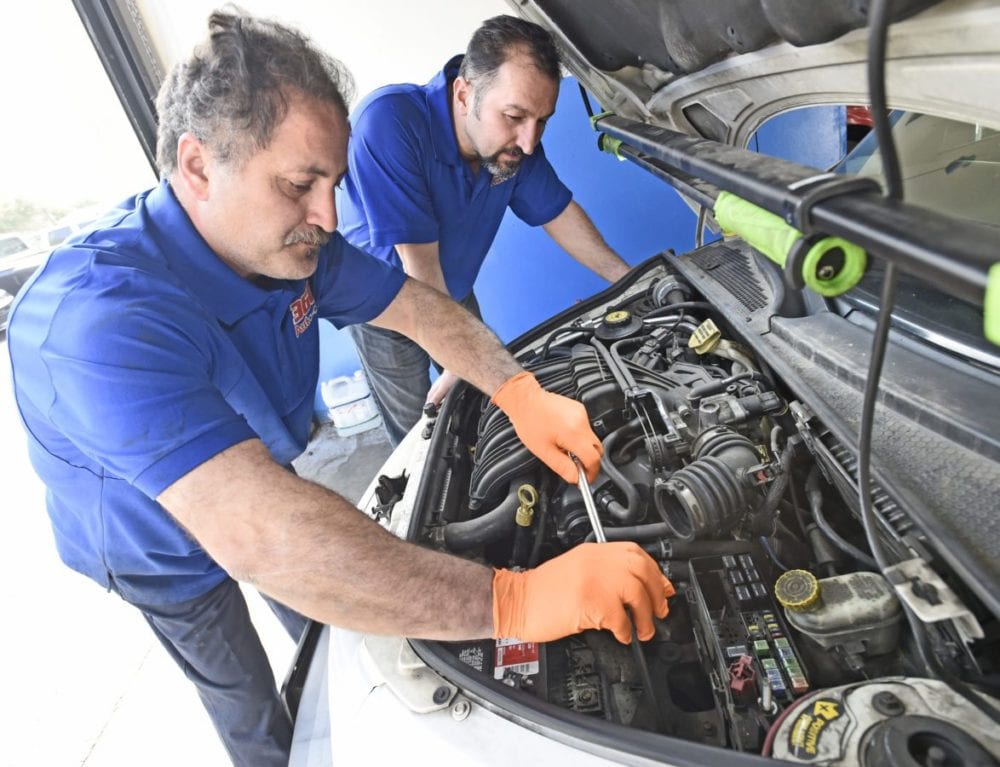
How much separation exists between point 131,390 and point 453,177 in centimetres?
139

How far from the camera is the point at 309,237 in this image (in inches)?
46.8

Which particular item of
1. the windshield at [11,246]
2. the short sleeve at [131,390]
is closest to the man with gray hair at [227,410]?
the short sleeve at [131,390]

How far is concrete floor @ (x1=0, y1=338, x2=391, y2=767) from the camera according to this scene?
200 cm

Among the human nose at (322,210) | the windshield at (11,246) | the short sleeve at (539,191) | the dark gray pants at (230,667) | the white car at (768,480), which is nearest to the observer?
the white car at (768,480)

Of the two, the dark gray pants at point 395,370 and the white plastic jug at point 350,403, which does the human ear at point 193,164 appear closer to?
the dark gray pants at point 395,370

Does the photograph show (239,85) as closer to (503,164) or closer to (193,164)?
(193,164)

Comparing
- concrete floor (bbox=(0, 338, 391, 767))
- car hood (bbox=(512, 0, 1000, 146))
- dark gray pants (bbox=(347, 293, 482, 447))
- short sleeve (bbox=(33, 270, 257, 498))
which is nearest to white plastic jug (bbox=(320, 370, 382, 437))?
concrete floor (bbox=(0, 338, 391, 767))

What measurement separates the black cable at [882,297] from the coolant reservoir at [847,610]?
2.5 inches

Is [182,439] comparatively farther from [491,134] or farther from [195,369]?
[491,134]

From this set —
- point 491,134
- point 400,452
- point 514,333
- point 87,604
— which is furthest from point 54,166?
point 400,452

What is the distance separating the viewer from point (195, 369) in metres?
0.99

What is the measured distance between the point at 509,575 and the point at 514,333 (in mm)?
2568

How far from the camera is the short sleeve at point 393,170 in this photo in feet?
6.08

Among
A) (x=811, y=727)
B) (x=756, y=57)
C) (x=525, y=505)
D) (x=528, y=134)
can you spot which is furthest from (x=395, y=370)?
(x=811, y=727)
